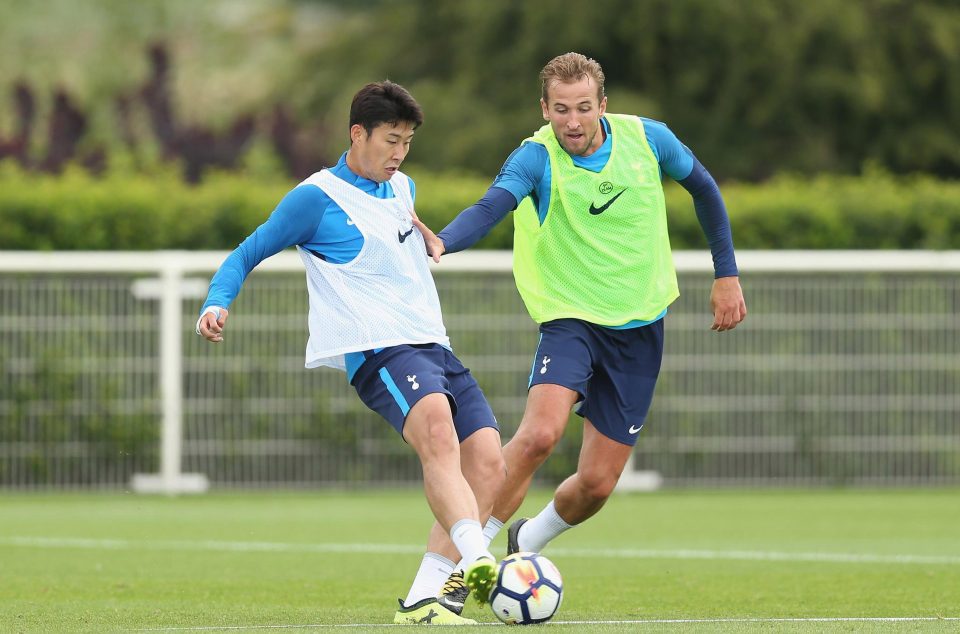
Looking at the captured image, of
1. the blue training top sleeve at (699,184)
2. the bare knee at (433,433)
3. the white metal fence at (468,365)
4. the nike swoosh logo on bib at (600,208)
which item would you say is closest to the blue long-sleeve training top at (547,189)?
the blue training top sleeve at (699,184)

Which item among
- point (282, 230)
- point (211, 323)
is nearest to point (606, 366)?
point (282, 230)

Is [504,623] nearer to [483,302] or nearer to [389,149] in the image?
[389,149]

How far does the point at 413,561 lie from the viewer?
9289mm

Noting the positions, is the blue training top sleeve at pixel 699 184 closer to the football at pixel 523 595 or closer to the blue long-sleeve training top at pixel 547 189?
the blue long-sleeve training top at pixel 547 189

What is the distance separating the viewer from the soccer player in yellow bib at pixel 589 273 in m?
6.99

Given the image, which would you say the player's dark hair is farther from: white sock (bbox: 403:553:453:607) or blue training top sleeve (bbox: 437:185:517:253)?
white sock (bbox: 403:553:453:607)

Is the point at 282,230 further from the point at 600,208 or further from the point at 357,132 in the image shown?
the point at 600,208

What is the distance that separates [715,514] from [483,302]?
10.4ft

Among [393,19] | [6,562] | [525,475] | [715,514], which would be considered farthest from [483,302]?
[393,19]

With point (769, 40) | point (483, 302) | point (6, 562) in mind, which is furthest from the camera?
point (769, 40)

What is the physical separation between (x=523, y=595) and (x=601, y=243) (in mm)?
1811

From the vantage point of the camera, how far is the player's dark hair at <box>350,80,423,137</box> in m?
6.47

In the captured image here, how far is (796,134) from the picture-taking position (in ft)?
82.9

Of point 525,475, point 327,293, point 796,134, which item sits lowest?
point 525,475
